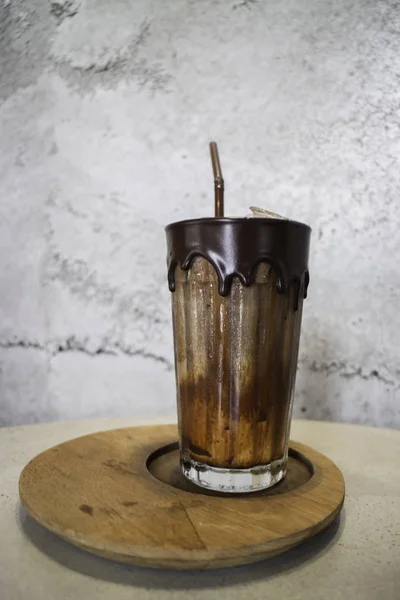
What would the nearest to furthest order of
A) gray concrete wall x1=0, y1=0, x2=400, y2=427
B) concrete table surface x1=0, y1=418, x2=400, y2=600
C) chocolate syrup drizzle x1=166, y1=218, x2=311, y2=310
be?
concrete table surface x1=0, y1=418, x2=400, y2=600 → chocolate syrup drizzle x1=166, y1=218, x2=311, y2=310 → gray concrete wall x1=0, y1=0, x2=400, y2=427

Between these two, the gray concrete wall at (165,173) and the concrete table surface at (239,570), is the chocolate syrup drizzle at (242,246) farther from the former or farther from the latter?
the gray concrete wall at (165,173)

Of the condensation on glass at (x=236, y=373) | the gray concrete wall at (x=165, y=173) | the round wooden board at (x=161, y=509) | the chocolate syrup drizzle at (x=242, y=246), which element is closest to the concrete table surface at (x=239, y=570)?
the round wooden board at (x=161, y=509)

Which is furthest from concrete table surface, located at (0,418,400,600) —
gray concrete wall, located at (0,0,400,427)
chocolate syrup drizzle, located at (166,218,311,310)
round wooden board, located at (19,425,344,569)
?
gray concrete wall, located at (0,0,400,427)

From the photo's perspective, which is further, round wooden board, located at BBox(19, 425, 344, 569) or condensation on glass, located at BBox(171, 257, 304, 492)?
condensation on glass, located at BBox(171, 257, 304, 492)

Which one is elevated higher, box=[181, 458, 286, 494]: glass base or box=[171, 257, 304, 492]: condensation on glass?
box=[171, 257, 304, 492]: condensation on glass

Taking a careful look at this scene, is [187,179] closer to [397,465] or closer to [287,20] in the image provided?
[287,20]

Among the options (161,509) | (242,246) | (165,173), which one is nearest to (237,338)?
(242,246)

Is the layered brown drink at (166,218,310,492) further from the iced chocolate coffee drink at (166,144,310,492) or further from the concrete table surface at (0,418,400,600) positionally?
the concrete table surface at (0,418,400,600)

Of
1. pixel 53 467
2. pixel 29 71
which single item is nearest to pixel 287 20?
pixel 29 71
